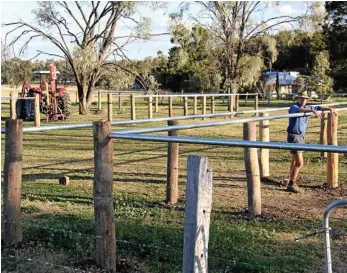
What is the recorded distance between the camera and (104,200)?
15.0 ft

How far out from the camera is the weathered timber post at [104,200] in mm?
4551

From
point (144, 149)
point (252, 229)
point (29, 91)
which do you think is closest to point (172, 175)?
point (252, 229)

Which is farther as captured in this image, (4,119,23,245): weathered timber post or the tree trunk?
the tree trunk

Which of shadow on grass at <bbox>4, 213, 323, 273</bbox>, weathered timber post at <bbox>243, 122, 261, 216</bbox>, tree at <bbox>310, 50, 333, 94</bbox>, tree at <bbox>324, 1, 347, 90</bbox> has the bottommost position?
shadow on grass at <bbox>4, 213, 323, 273</bbox>

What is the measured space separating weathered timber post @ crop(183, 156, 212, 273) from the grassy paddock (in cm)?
151

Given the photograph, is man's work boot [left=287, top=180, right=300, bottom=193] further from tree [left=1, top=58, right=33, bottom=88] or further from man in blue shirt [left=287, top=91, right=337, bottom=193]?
tree [left=1, top=58, right=33, bottom=88]

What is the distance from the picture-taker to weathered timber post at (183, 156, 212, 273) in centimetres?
322

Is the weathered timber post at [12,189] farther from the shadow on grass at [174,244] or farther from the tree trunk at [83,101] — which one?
the tree trunk at [83,101]

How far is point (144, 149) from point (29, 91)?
44.1ft

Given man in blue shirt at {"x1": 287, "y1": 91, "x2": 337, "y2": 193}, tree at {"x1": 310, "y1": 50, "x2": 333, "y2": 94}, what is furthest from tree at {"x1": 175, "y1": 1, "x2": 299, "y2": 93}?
man in blue shirt at {"x1": 287, "y1": 91, "x2": 337, "y2": 193}

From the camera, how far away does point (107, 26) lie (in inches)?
1387

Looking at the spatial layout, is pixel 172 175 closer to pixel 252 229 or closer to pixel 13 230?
pixel 252 229

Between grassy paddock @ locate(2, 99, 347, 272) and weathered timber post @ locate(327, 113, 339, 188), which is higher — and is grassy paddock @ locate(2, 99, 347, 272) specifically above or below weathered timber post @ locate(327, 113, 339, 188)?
below

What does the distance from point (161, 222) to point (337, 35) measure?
46097 millimetres
